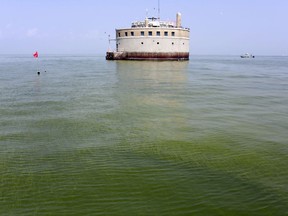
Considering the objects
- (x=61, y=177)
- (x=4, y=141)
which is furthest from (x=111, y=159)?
(x=4, y=141)

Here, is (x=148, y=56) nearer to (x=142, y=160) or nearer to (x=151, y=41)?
(x=151, y=41)

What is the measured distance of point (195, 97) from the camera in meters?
27.0

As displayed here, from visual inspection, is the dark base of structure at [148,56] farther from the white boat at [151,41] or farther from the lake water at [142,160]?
the lake water at [142,160]

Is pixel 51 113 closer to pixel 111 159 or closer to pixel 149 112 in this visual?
pixel 149 112

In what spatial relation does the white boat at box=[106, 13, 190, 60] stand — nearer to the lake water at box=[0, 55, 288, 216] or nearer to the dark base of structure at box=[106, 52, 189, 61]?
the dark base of structure at box=[106, 52, 189, 61]


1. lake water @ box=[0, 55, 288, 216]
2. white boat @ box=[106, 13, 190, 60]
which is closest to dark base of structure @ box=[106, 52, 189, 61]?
white boat @ box=[106, 13, 190, 60]

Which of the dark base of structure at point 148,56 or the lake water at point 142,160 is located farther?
the dark base of structure at point 148,56

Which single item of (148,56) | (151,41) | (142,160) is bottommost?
(142,160)

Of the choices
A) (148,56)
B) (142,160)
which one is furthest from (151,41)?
(142,160)

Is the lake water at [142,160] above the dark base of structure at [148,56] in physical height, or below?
below

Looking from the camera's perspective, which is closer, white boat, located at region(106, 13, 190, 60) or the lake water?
the lake water

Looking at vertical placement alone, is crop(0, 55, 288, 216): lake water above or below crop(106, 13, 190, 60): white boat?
below

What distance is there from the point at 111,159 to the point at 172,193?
Result: 3283mm

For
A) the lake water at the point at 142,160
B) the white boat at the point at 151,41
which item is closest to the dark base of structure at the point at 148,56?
the white boat at the point at 151,41
